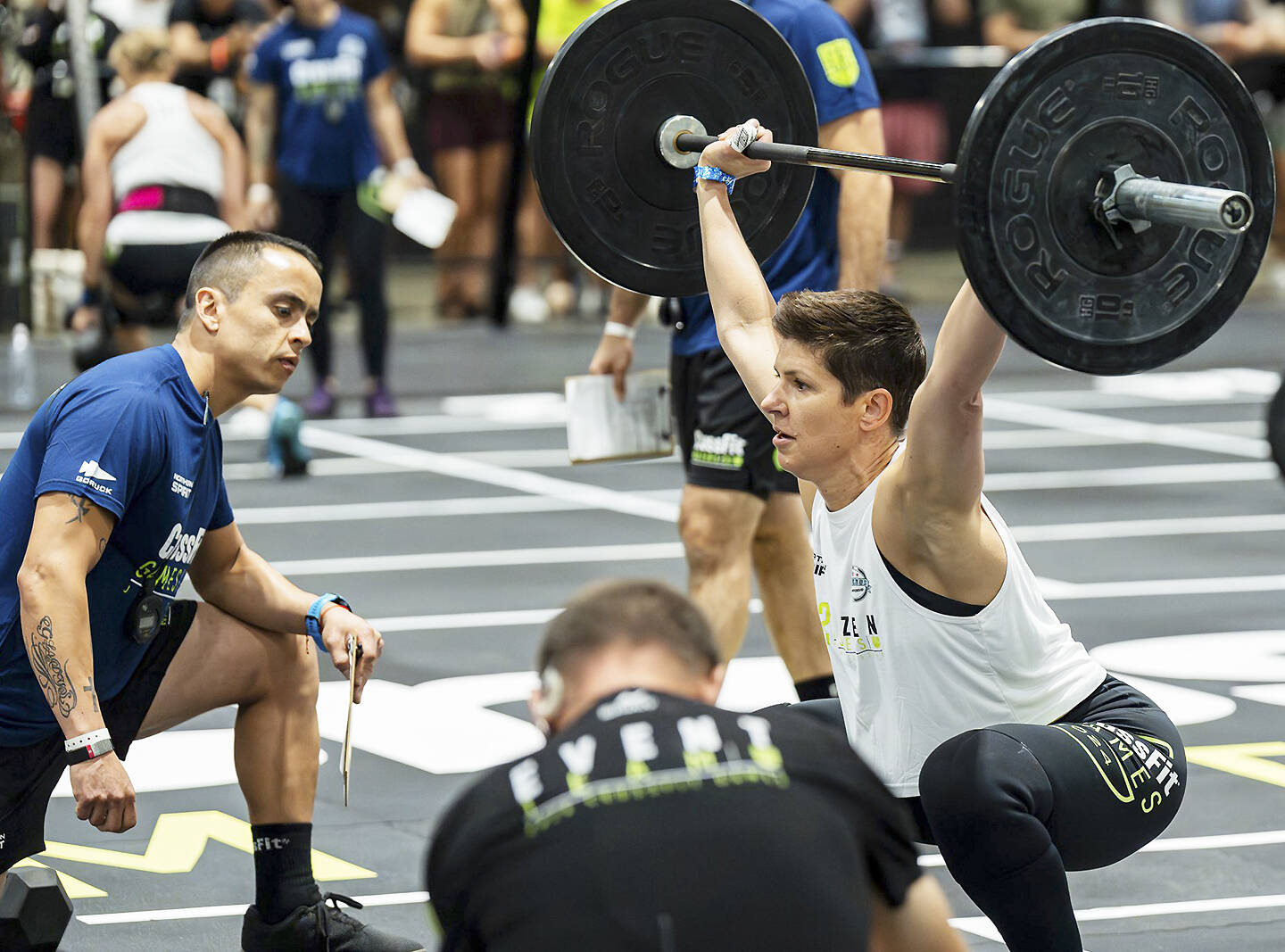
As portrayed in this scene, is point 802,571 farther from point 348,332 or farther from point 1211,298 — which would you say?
point 348,332

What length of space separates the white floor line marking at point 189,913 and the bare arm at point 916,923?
2.14m

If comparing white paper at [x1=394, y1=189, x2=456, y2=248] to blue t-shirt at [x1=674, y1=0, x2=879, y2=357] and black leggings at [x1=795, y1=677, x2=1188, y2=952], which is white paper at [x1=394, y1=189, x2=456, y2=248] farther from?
black leggings at [x1=795, y1=677, x2=1188, y2=952]

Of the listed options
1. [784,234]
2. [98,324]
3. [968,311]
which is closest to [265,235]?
[784,234]

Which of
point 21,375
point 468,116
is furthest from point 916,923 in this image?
point 468,116

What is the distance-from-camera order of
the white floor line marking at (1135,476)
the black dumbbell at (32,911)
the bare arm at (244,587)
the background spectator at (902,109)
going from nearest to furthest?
the black dumbbell at (32,911) → the bare arm at (244,587) → the white floor line marking at (1135,476) → the background spectator at (902,109)

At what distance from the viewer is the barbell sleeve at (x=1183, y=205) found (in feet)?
9.92

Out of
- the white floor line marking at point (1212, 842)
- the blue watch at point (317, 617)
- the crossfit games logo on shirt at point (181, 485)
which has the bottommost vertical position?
the white floor line marking at point (1212, 842)

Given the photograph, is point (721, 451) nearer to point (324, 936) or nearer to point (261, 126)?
point (324, 936)

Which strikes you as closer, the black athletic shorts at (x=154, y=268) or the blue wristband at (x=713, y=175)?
the blue wristband at (x=713, y=175)

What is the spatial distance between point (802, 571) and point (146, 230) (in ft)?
17.1

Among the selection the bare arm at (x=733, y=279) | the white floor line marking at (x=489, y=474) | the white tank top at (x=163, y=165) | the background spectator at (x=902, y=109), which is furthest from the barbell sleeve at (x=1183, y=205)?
the background spectator at (x=902, y=109)

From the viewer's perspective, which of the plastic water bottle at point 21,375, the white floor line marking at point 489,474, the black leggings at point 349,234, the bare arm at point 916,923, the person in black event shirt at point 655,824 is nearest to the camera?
the person in black event shirt at point 655,824

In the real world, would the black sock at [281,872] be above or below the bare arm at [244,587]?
below

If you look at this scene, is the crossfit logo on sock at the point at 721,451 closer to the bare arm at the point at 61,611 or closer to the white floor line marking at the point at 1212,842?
the white floor line marking at the point at 1212,842
